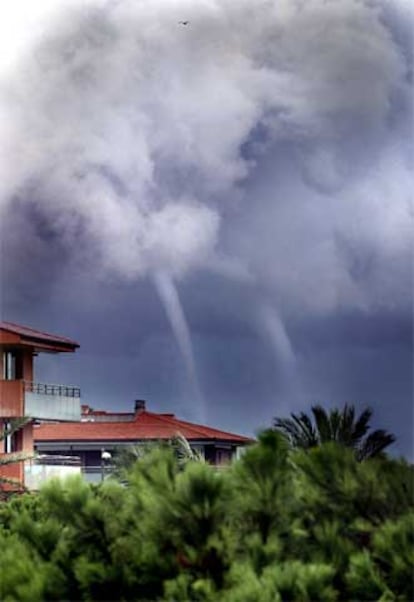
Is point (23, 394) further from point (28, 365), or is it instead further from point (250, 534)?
point (250, 534)

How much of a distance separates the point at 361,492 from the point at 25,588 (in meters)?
2.60

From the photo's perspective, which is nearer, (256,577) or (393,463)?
(256,577)

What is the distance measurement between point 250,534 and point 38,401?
151ft

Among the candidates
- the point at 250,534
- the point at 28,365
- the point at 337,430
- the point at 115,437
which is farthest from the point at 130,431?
the point at 250,534

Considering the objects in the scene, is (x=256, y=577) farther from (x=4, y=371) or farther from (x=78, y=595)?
(x=4, y=371)

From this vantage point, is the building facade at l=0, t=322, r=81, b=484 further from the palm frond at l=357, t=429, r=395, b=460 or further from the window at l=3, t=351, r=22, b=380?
the palm frond at l=357, t=429, r=395, b=460

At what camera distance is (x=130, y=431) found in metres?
71.4

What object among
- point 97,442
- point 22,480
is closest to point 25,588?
point 22,480

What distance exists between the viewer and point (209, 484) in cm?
1162

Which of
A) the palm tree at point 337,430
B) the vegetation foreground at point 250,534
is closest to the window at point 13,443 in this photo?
the palm tree at point 337,430

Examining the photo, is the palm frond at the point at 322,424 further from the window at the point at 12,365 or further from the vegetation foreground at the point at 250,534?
the window at the point at 12,365

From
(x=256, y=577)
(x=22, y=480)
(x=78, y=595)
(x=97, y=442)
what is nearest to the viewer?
(x=256, y=577)

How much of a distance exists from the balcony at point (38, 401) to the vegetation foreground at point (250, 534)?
4382cm

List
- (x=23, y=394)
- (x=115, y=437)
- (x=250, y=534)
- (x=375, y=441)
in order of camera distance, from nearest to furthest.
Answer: (x=250, y=534)
(x=375, y=441)
(x=23, y=394)
(x=115, y=437)
